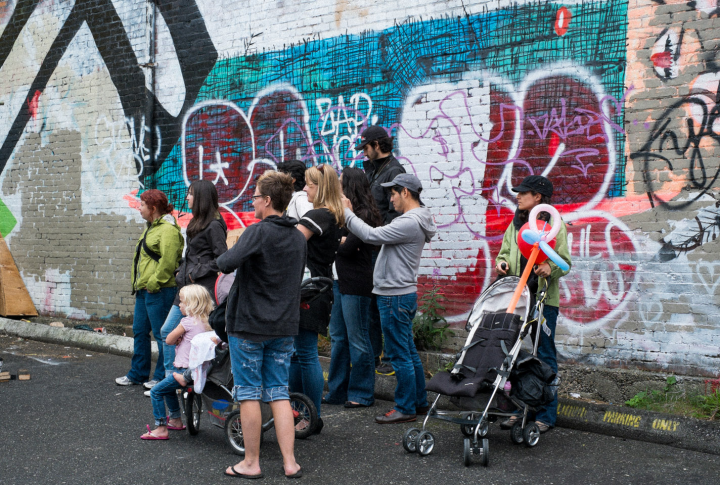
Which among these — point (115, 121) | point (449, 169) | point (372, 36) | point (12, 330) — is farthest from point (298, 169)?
point (12, 330)

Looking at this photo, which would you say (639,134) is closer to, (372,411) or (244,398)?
(372,411)

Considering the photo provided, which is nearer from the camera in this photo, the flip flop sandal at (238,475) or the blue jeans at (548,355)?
the flip flop sandal at (238,475)

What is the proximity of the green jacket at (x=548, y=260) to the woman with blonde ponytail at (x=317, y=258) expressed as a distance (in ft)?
4.34

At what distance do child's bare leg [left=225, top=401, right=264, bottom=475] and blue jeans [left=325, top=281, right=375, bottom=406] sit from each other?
5.61ft

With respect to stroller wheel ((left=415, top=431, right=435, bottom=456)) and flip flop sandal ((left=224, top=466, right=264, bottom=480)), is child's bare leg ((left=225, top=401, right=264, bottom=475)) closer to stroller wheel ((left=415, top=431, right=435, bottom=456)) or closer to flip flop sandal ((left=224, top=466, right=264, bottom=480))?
flip flop sandal ((left=224, top=466, right=264, bottom=480))

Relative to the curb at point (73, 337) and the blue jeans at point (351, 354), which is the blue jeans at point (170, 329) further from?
the curb at point (73, 337)

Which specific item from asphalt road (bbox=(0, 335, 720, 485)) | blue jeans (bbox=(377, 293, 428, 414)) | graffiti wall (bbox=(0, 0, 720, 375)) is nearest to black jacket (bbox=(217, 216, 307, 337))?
asphalt road (bbox=(0, 335, 720, 485))

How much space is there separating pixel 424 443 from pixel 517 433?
723 mm

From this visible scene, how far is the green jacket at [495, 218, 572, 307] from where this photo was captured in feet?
16.9

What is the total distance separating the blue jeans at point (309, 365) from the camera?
525cm

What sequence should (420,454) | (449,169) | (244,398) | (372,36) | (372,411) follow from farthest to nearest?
(372,36)
(449,169)
(372,411)
(420,454)
(244,398)

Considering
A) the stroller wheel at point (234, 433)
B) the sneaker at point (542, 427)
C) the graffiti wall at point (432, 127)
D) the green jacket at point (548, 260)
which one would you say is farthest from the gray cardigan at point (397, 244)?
the graffiti wall at point (432, 127)

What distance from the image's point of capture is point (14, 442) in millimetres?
5086

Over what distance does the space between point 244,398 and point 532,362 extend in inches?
77.6
